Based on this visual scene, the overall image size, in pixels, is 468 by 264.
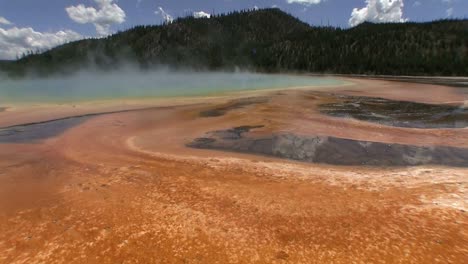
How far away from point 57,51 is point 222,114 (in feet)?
532


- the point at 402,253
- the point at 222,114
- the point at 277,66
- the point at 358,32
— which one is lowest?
the point at 402,253

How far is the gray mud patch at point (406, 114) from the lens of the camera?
1152 cm

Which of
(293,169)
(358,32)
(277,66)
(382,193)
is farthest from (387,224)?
(358,32)

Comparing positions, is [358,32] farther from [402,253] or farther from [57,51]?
[57,51]

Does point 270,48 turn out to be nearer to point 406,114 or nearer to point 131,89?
point 131,89

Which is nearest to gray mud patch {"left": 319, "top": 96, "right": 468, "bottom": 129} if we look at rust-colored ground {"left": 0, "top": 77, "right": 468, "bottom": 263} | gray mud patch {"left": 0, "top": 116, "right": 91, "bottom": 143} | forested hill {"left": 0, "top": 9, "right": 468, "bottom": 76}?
rust-colored ground {"left": 0, "top": 77, "right": 468, "bottom": 263}

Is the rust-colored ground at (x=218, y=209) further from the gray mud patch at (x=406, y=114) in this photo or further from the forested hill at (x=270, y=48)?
the forested hill at (x=270, y=48)

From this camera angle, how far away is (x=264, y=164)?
23.4ft

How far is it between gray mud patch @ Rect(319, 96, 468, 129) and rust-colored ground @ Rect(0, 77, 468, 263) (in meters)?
3.23

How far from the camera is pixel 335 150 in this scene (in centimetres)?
806

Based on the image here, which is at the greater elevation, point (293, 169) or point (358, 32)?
point (358, 32)

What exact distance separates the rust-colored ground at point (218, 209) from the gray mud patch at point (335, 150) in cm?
50

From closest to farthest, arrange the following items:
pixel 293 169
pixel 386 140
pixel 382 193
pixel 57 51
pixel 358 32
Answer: pixel 382 193 → pixel 293 169 → pixel 386 140 → pixel 358 32 → pixel 57 51

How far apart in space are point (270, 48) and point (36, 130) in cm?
10514
